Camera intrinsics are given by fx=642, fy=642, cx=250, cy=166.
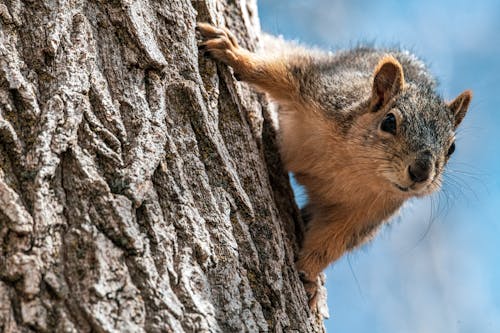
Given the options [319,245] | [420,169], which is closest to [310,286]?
[319,245]

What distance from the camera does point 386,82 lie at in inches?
154

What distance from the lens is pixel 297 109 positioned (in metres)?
3.90

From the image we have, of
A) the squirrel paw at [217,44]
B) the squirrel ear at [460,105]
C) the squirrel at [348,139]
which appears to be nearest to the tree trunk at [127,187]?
the squirrel paw at [217,44]

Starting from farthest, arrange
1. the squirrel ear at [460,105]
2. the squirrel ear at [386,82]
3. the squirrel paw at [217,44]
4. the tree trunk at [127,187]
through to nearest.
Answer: the squirrel ear at [460,105]
the squirrel ear at [386,82]
the squirrel paw at [217,44]
the tree trunk at [127,187]

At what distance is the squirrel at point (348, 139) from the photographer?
11.5 feet

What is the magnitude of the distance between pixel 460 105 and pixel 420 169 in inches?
39.5

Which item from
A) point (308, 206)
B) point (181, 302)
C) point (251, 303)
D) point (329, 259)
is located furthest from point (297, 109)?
point (181, 302)

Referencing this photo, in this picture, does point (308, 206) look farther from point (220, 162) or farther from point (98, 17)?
point (98, 17)

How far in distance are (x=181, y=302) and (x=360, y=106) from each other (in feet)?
7.20

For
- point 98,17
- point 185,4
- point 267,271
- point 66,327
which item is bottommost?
point 66,327

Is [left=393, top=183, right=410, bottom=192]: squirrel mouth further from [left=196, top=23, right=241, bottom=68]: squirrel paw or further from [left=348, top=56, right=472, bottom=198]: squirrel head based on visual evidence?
[left=196, top=23, right=241, bottom=68]: squirrel paw

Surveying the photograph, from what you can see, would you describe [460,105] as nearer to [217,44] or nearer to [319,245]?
[319,245]

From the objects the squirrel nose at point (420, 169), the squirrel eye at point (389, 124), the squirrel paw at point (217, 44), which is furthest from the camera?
the squirrel eye at point (389, 124)

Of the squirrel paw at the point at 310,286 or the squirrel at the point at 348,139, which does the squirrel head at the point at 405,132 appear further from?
the squirrel paw at the point at 310,286
